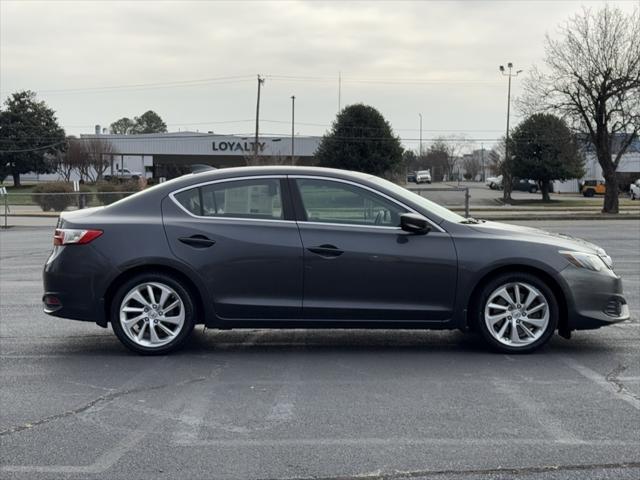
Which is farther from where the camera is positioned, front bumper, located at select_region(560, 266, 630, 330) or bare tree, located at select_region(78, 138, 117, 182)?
bare tree, located at select_region(78, 138, 117, 182)

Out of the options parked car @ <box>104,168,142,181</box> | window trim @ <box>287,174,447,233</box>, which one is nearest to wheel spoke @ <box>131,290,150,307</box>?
window trim @ <box>287,174,447,233</box>

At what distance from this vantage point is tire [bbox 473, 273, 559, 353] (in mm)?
6234

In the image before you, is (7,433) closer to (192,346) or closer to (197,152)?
(192,346)

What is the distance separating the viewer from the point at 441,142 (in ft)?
388

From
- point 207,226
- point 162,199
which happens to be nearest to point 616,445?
point 207,226

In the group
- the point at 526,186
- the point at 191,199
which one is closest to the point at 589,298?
the point at 191,199

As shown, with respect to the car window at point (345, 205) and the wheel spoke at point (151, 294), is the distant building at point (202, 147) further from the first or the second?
the wheel spoke at point (151, 294)

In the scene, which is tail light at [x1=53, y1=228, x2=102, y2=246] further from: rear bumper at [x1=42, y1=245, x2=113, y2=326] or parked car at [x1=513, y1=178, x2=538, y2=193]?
parked car at [x1=513, y1=178, x2=538, y2=193]

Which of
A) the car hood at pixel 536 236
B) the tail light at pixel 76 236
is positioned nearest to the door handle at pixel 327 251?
the car hood at pixel 536 236

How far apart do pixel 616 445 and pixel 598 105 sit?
33.2 meters

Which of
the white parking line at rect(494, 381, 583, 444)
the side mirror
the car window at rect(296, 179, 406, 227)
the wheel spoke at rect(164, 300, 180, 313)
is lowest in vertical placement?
the white parking line at rect(494, 381, 583, 444)

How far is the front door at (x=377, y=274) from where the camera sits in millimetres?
6191

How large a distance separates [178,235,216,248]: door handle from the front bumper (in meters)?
3.07

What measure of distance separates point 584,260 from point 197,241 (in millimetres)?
3383
